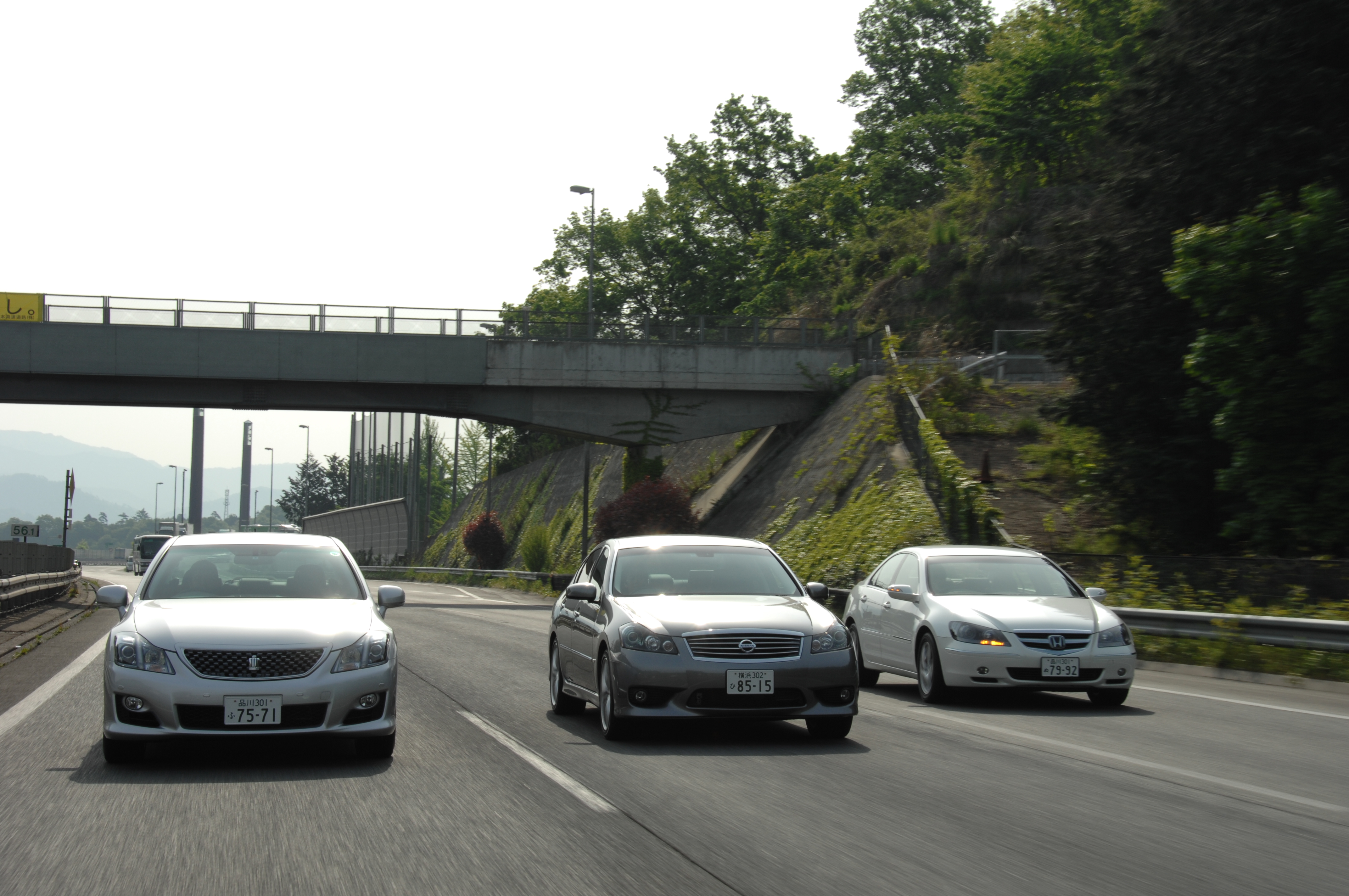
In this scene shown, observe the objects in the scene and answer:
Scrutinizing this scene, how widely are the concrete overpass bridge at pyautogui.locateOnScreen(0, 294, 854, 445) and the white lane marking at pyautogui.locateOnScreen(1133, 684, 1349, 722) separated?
109 ft

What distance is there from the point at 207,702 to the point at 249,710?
256 mm

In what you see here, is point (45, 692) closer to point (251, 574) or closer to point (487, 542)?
point (251, 574)

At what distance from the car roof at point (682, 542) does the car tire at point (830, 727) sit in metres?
1.70


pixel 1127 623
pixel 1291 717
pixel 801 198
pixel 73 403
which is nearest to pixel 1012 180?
pixel 801 198

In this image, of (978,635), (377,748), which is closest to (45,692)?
(377,748)

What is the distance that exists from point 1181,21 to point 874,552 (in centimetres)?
1295

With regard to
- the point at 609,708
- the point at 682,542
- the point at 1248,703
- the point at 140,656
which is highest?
the point at 682,542

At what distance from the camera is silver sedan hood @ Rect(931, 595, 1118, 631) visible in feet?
40.5

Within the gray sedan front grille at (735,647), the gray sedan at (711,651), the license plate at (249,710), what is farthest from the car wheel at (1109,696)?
the license plate at (249,710)

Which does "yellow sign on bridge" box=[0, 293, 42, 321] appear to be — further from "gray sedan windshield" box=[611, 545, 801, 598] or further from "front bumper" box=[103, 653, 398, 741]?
"front bumper" box=[103, 653, 398, 741]

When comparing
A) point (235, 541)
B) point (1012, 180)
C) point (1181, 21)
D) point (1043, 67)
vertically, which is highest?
point (1043, 67)

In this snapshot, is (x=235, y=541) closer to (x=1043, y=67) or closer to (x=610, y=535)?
(x=610, y=535)

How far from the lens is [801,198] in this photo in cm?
6875

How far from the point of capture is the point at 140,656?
837 cm
